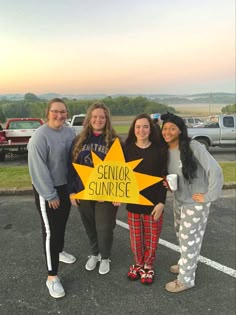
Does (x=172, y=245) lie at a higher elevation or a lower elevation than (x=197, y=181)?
lower

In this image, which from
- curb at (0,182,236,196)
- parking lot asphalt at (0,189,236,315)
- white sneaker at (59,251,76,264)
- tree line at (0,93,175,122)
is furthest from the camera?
tree line at (0,93,175,122)

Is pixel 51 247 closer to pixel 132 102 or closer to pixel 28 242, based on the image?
pixel 28 242

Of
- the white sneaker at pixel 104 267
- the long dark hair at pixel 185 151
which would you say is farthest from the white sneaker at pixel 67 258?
the long dark hair at pixel 185 151

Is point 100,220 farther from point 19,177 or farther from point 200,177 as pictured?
point 19,177

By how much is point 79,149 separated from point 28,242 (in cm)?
187

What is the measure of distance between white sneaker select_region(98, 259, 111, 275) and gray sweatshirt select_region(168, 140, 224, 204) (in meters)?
1.16

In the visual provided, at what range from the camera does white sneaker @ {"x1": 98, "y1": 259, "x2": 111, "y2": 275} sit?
10.2ft

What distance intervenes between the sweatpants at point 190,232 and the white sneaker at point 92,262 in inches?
39.3

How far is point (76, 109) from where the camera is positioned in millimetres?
35781

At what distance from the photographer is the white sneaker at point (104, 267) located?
312 cm

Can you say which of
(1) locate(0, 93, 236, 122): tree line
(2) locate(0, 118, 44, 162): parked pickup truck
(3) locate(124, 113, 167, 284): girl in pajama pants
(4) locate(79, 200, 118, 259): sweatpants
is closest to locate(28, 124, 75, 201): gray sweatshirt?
(4) locate(79, 200, 118, 259): sweatpants

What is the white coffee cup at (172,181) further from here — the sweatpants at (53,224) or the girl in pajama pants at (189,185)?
the sweatpants at (53,224)

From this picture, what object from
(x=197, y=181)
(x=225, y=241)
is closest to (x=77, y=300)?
(x=197, y=181)

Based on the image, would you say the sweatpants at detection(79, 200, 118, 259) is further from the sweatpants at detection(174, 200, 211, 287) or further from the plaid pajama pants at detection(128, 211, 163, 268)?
the sweatpants at detection(174, 200, 211, 287)
